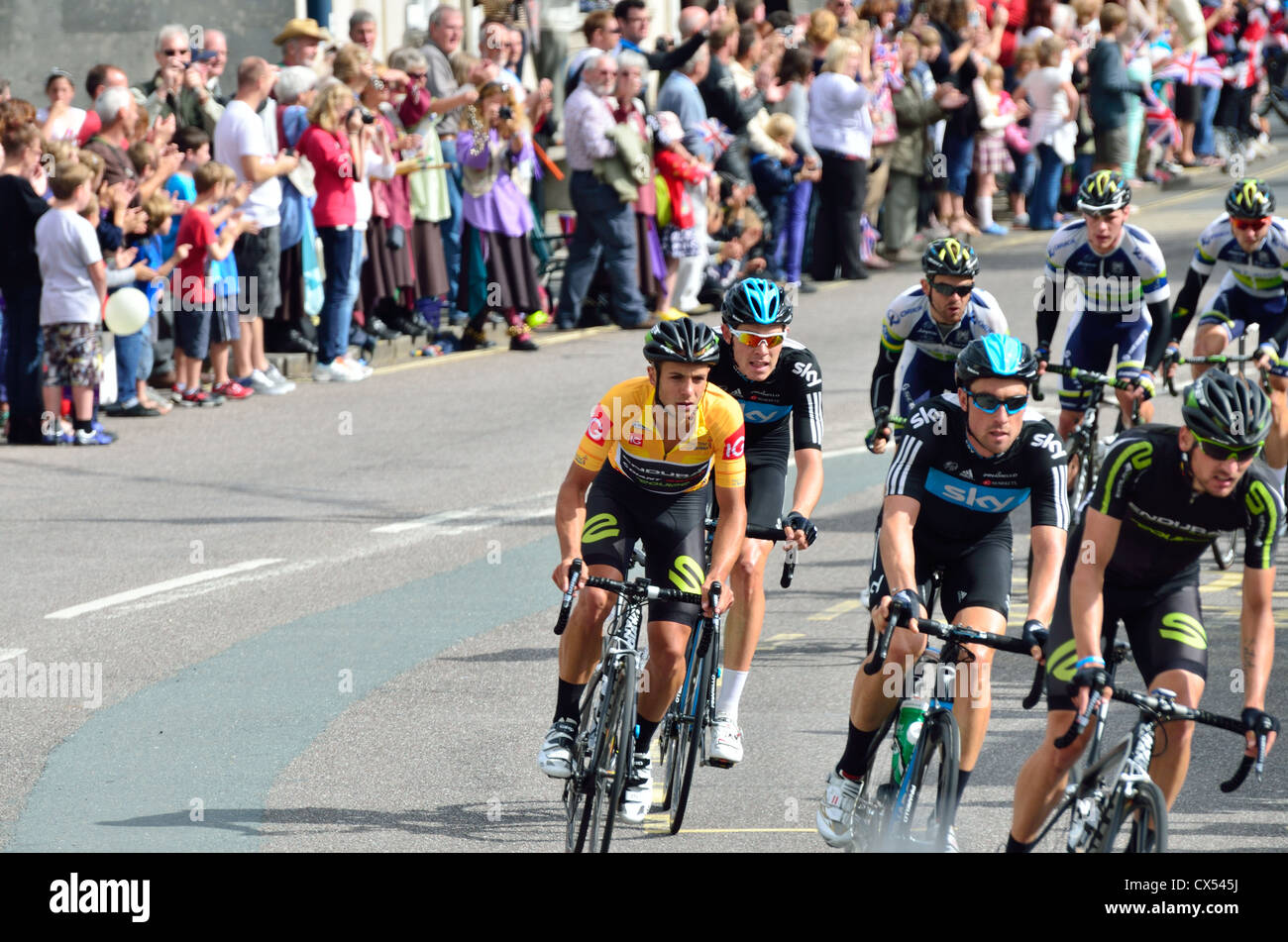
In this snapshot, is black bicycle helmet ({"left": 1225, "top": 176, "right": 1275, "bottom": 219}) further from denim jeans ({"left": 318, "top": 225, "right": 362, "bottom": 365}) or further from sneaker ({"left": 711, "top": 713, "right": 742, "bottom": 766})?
denim jeans ({"left": 318, "top": 225, "right": 362, "bottom": 365})

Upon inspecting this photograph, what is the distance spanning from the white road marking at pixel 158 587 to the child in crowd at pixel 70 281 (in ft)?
10.4

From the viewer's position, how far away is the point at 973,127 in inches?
949

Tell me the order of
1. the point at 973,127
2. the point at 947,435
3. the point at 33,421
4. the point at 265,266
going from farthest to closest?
the point at 973,127, the point at 265,266, the point at 33,421, the point at 947,435

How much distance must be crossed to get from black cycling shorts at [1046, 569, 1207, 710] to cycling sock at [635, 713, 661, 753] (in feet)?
5.13

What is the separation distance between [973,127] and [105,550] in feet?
48.0

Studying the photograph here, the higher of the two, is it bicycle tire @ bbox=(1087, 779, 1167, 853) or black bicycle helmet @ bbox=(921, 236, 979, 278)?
black bicycle helmet @ bbox=(921, 236, 979, 278)

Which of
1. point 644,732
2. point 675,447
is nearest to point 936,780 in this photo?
point 644,732

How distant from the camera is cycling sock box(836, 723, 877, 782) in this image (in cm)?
739

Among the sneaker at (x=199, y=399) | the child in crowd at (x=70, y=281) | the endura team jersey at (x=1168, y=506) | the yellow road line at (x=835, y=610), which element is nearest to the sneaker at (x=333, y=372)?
the sneaker at (x=199, y=399)

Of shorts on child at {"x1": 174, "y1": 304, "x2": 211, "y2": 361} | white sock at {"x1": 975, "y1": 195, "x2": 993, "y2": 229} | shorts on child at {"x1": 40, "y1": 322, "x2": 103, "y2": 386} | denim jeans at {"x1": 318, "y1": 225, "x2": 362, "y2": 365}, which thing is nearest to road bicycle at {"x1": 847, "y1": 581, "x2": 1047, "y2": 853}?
shorts on child at {"x1": 40, "y1": 322, "x2": 103, "y2": 386}

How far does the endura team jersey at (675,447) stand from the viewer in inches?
305

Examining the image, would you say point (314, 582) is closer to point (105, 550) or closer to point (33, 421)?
point (105, 550)

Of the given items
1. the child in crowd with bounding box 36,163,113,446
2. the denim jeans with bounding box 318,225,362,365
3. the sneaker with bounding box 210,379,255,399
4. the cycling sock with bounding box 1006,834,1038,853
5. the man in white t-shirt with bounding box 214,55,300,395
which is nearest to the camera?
the cycling sock with bounding box 1006,834,1038,853
